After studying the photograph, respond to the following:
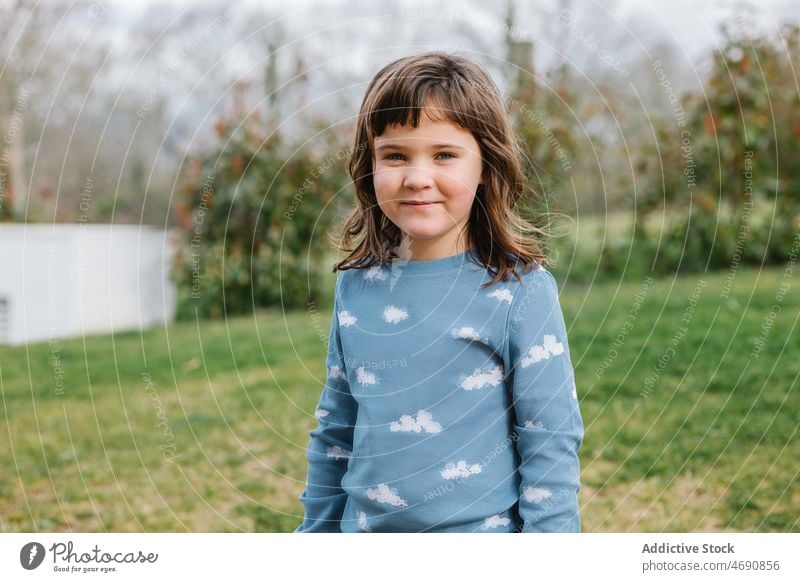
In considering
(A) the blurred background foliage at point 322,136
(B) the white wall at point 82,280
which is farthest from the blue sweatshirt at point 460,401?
(B) the white wall at point 82,280

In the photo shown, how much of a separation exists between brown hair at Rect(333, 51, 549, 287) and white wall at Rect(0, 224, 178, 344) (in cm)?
315

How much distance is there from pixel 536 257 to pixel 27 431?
2.31 meters

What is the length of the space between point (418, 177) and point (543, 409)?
357 mm

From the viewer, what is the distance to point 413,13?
7.65 feet

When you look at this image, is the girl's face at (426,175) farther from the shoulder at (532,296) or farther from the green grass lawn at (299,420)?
the green grass lawn at (299,420)

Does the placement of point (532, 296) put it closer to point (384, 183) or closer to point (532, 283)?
point (532, 283)

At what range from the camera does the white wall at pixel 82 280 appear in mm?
4215

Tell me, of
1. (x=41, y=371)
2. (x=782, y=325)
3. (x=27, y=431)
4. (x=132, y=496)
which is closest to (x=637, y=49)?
(x=782, y=325)

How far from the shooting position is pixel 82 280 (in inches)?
170

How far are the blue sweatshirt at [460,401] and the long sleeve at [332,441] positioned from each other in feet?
0.11

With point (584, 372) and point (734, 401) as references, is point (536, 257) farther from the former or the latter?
point (584, 372)
